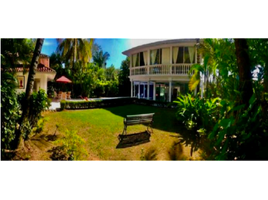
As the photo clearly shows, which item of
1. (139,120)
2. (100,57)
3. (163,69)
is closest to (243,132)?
(139,120)

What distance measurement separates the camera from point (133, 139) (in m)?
2.22

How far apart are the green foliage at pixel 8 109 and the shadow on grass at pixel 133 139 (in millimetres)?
1298

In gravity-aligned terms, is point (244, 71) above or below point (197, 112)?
above

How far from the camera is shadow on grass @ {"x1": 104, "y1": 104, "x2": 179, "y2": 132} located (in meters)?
2.23

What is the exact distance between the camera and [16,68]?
2.03m

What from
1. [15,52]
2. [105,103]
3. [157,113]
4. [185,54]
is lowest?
[157,113]

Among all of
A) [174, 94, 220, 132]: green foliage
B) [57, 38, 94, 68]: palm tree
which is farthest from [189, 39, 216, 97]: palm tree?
[57, 38, 94, 68]: palm tree

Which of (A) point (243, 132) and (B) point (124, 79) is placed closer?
(A) point (243, 132)

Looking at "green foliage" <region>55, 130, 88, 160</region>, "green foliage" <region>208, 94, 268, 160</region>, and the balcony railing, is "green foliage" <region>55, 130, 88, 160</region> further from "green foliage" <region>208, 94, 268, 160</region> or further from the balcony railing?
"green foliage" <region>208, 94, 268, 160</region>

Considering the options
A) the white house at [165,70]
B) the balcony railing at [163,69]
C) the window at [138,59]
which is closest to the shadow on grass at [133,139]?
the white house at [165,70]

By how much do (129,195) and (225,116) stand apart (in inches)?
60.0

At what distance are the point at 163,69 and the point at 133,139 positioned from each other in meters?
1.20

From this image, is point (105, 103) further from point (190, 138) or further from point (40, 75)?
point (190, 138)
